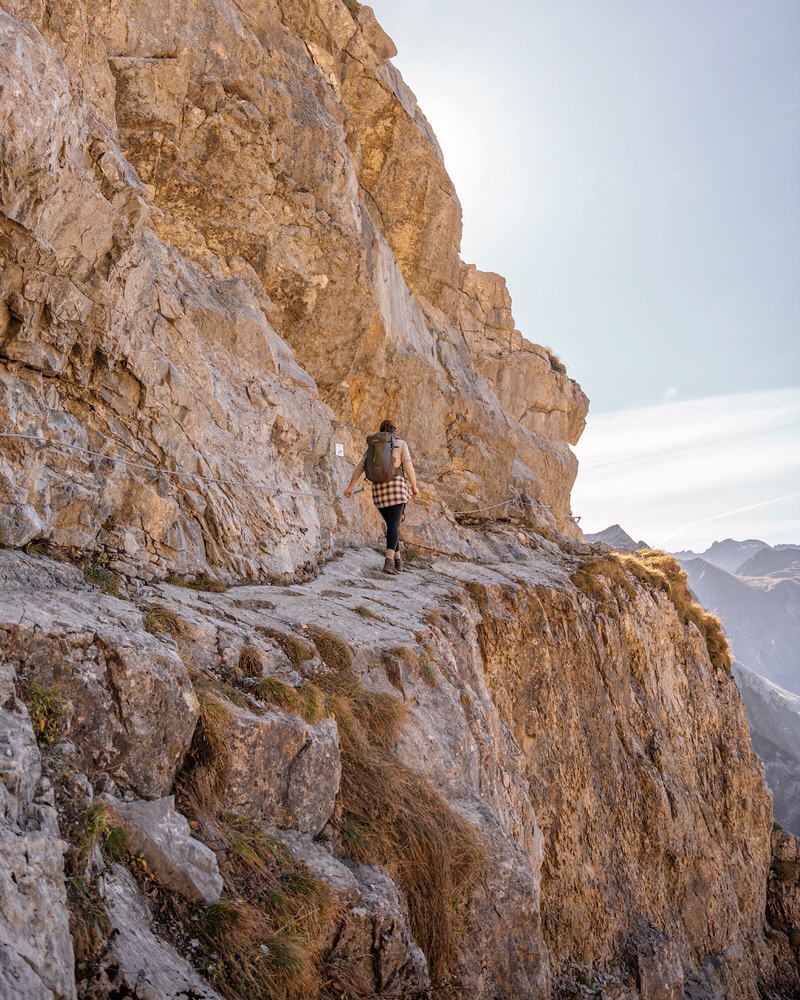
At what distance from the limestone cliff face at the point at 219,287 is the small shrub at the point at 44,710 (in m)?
2.00

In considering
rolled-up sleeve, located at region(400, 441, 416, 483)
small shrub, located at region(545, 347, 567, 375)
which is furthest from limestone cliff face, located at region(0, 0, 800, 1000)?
small shrub, located at region(545, 347, 567, 375)

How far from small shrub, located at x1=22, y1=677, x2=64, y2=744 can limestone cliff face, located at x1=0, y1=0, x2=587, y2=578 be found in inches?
78.6

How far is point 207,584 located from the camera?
22.3 feet

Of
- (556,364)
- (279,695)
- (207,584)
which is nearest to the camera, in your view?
(279,695)

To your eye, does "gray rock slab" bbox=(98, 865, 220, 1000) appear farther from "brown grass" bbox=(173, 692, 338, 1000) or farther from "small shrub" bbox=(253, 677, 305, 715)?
"small shrub" bbox=(253, 677, 305, 715)

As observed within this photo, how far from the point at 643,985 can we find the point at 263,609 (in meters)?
9.35

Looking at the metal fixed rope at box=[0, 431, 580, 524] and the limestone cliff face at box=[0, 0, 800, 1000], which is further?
the metal fixed rope at box=[0, 431, 580, 524]

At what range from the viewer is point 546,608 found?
13.4 m

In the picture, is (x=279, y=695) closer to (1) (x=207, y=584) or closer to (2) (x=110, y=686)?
(2) (x=110, y=686)

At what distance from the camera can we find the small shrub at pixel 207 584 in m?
6.67

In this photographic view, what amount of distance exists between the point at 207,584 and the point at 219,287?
7.23m

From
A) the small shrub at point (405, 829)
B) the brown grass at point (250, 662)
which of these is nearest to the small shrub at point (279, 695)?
the brown grass at point (250, 662)

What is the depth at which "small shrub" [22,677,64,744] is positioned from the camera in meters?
3.29

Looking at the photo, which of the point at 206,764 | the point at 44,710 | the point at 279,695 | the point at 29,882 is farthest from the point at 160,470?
the point at 29,882
